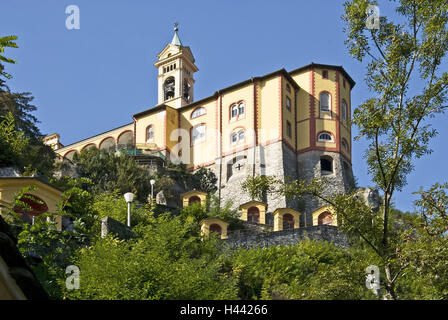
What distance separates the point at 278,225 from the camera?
36.8m

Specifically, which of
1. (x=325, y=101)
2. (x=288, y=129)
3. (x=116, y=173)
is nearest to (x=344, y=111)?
(x=325, y=101)

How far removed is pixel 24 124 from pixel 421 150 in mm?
27281

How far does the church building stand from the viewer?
46.5m

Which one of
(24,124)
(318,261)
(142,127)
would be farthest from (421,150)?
(142,127)

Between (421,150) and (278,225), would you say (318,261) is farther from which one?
(421,150)

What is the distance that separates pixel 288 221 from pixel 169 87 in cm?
2458

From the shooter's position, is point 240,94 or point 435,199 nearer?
point 435,199

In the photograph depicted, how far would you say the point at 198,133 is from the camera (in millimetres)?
50688

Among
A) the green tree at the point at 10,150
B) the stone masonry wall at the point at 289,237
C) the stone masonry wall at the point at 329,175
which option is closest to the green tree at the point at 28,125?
the green tree at the point at 10,150

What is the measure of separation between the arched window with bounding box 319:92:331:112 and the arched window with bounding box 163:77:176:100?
50.1 feet

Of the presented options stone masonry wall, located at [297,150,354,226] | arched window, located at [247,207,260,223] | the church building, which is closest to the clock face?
the church building

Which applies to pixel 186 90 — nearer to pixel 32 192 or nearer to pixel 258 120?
pixel 258 120
